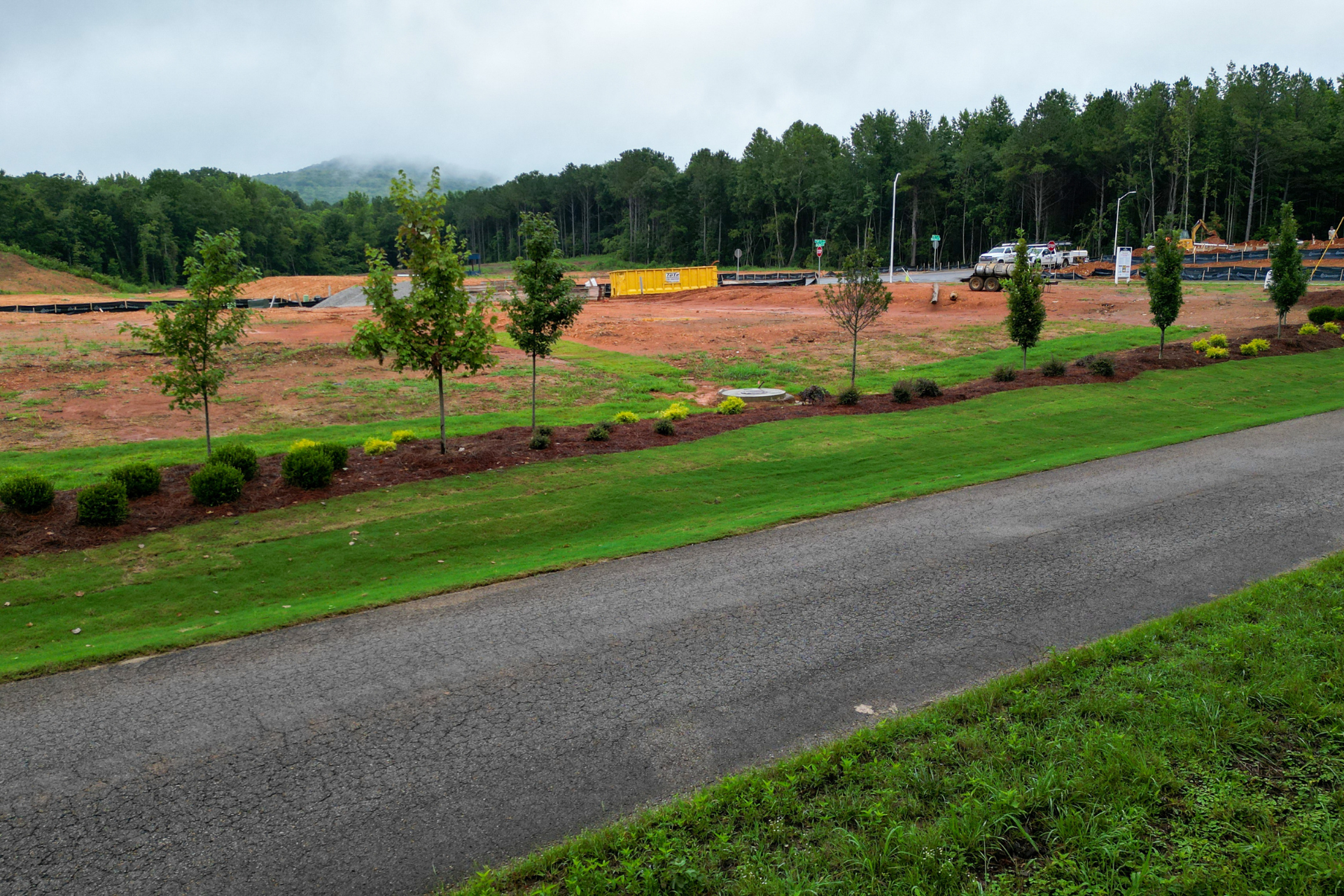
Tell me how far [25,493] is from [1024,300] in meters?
24.2

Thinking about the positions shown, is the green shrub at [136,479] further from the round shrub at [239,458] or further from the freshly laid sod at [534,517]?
the freshly laid sod at [534,517]

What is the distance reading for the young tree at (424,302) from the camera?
15828mm

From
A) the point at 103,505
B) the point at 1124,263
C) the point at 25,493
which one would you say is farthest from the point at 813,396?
the point at 1124,263

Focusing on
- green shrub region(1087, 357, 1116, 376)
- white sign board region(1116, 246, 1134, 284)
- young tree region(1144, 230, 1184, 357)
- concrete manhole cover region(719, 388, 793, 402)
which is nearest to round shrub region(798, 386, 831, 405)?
concrete manhole cover region(719, 388, 793, 402)

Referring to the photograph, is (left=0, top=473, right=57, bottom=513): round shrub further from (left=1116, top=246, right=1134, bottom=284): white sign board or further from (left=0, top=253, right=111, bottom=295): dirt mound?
(left=0, top=253, right=111, bottom=295): dirt mound

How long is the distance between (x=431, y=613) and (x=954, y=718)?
19.2ft

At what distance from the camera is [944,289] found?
49.6m

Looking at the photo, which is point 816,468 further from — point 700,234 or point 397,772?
point 700,234

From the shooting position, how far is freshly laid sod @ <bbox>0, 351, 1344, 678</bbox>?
32.7 ft

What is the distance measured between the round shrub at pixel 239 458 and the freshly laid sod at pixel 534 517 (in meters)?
1.74

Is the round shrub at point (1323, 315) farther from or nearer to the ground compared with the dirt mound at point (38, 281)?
nearer to the ground

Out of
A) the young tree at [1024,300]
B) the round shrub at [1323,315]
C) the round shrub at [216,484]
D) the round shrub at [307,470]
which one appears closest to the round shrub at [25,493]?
the round shrub at [216,484]

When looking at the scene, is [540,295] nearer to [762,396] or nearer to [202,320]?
[202,320]

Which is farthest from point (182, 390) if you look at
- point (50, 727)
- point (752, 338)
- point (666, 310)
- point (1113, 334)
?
point (666, 310)
